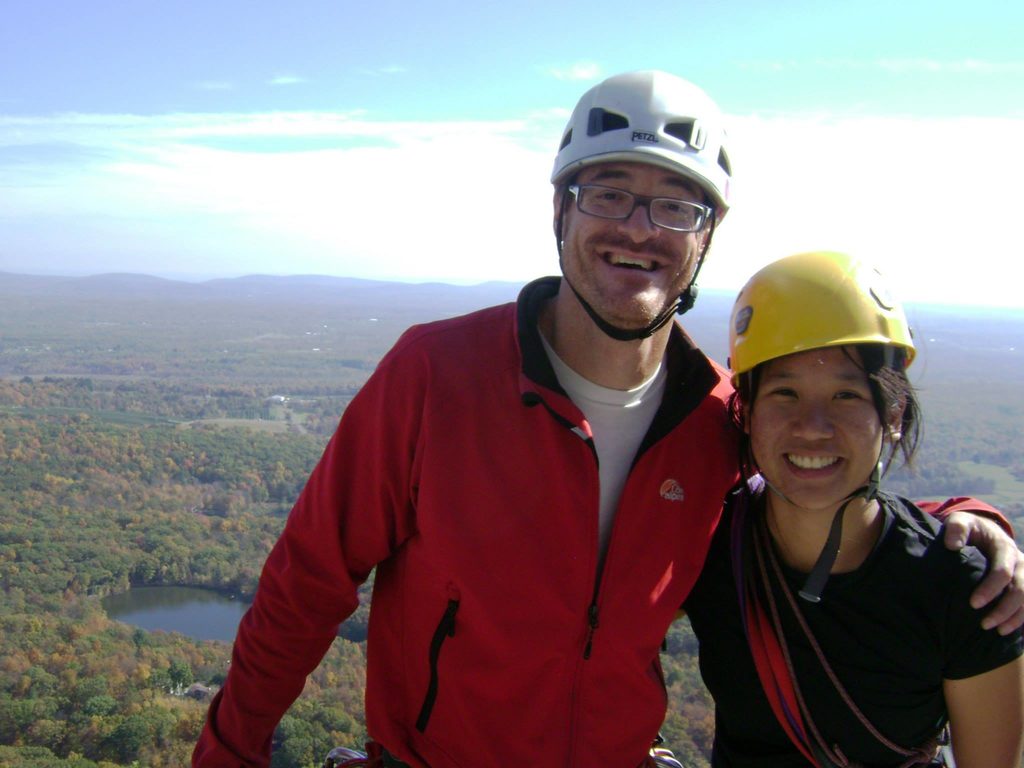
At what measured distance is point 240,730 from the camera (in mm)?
2717

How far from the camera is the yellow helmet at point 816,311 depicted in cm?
267

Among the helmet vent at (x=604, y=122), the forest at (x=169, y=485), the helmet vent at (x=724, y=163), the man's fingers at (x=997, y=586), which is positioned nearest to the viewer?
the man's fingers at (x=997, y=586)

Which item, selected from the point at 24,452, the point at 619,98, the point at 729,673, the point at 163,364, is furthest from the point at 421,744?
the point at 163,364

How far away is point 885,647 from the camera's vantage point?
262 centimetres

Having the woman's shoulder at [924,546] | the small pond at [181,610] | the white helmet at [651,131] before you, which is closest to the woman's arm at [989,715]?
the woman's shoulder at [924,546]

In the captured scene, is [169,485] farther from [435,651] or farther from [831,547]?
[831,547]

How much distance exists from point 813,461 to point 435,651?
1.44m

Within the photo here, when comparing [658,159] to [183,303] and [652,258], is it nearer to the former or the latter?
[652,258]

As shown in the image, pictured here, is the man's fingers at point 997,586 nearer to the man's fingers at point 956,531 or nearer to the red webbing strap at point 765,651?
the man's fingers at point 956,531

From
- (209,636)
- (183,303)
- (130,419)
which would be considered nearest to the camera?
(209,636)

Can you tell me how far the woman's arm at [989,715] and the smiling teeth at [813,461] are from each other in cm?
82

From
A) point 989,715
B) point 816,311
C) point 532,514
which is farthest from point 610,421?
point 989,715

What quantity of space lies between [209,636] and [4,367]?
88.8m

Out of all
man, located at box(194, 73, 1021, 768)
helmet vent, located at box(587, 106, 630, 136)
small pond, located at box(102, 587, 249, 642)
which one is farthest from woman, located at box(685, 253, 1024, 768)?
small pond, located at box(102, 587, 249, 642)
